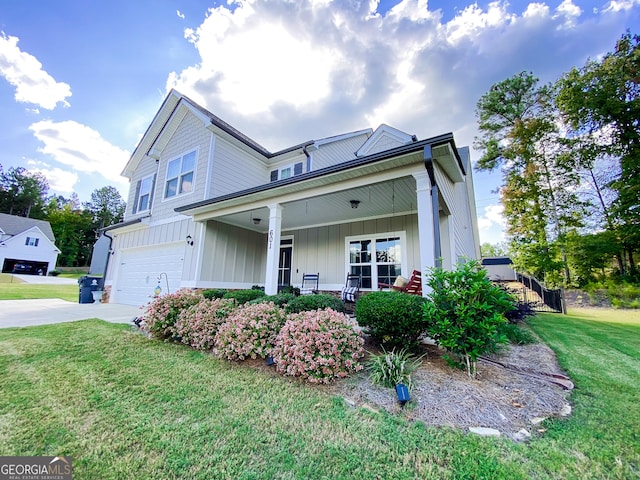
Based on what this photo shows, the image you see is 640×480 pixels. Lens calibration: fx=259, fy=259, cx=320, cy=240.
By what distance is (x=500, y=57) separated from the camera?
10562 millimetres

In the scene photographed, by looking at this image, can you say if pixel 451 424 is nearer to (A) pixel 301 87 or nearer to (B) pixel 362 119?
(A) pixel 301 87

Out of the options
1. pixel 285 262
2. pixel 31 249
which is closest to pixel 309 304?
pixel 285 262

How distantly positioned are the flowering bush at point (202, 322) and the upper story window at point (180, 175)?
234 inches

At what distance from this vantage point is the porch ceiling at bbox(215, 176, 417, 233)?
568cm

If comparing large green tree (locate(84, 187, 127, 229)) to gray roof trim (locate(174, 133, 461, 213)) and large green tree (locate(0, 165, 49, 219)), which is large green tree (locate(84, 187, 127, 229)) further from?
gray roof trim (locate(174, 133, 461, 213))

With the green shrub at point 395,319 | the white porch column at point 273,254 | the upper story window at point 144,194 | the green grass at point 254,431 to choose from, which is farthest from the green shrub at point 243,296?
the upper story window at point 144,194

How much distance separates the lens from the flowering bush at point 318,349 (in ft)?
9.29

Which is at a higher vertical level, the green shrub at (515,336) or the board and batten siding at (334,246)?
the board and batten siding at (334,246)

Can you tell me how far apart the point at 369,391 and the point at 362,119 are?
1077cm

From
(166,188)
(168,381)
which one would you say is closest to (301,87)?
Result: (166,188)

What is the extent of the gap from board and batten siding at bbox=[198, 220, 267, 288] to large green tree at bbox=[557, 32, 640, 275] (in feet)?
56.6

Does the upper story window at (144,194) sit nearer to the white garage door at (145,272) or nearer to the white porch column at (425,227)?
the white garage door at (145,272)

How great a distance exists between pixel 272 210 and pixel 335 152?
5.39 meters

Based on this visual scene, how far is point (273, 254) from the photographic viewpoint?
6.01 metres
